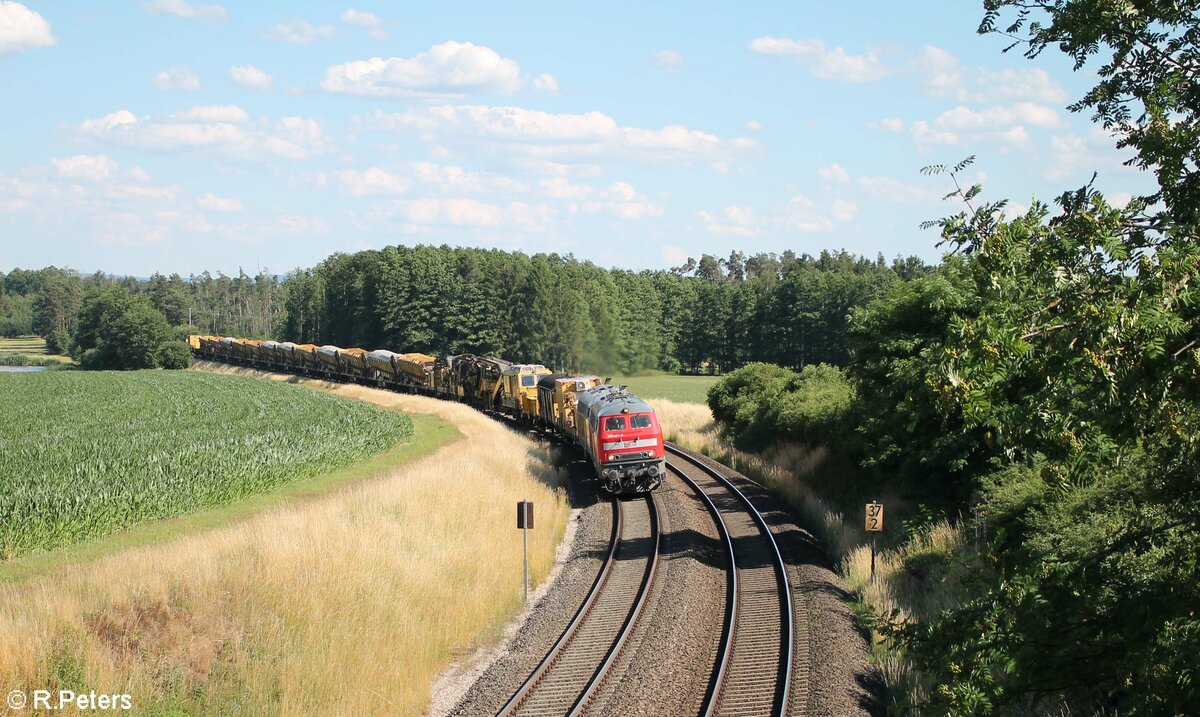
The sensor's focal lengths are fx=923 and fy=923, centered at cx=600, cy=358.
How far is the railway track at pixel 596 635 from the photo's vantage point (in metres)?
12.8

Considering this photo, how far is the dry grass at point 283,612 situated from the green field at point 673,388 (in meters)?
46.1

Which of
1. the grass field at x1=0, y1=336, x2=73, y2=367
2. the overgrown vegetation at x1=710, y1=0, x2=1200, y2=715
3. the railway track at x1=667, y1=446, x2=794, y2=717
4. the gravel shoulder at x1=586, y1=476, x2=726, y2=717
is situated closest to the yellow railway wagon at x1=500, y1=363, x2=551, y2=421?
the railway track at x1=667, y1=446, x2=794, y2=717

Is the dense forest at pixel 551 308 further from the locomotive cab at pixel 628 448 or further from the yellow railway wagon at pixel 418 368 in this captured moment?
the locomotive cab at pixel 628 448

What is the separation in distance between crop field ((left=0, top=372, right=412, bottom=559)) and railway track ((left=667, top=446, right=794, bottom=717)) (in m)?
14.3

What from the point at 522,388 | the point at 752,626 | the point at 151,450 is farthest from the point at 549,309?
the point at 752,626

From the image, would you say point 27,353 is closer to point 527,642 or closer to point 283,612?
point 283,612

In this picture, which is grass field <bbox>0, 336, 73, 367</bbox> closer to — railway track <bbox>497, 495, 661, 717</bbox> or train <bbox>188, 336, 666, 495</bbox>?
train <bbox>188, 336, 666, 495</bbox>

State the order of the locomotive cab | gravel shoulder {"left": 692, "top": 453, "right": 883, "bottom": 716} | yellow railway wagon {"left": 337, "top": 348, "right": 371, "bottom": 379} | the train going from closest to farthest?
gravel shoulder {"left": 692, "top": 453, "right": 883, "bottom": 716} → the locomotive cab → the train → yellow railway wagon {"left": 337, "top": 348, "right": 371, "bottom": 379}

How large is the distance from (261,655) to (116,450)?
20404 millimetres

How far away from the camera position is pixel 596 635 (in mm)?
15570

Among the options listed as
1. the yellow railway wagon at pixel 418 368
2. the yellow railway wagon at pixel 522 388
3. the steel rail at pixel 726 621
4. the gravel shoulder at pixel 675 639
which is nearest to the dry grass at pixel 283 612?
the gravel shoulder at pixel 675 639

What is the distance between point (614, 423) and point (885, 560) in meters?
9.38

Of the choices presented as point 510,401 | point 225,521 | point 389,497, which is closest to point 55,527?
point 225,521

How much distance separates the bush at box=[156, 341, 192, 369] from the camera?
319 ft
